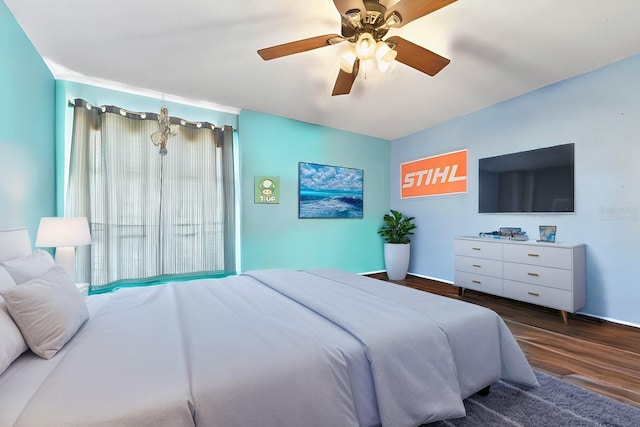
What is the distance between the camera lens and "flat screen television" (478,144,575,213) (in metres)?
3.00

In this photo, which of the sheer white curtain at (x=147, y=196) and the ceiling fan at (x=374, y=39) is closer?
the ceiling fan at (x=374, y=39)

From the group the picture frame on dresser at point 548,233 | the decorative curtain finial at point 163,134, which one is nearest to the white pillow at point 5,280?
the decorative curtain finial at point 163,134

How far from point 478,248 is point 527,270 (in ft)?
1.86

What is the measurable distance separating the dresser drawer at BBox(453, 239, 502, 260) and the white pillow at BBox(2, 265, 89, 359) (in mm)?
3750

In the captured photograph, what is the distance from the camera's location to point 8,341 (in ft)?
3.15

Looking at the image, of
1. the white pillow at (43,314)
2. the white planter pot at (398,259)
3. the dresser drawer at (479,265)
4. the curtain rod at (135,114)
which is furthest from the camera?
the white planter pot at (398,259)

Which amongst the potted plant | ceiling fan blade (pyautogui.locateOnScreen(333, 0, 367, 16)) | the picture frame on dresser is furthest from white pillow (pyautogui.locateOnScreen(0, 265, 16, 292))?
the picture frame on dresser

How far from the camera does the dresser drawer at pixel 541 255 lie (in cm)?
269

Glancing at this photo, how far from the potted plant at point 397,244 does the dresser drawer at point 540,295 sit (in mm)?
1564

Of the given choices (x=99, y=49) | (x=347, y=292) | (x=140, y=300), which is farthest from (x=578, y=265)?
(x=99, y=49)

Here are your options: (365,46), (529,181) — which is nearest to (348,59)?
(365,46)

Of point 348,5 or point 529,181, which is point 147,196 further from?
point 529,181

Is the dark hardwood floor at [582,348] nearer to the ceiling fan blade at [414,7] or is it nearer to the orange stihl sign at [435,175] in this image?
the orange stihl sign at [435,175]

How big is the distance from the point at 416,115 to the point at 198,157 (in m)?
3.10
